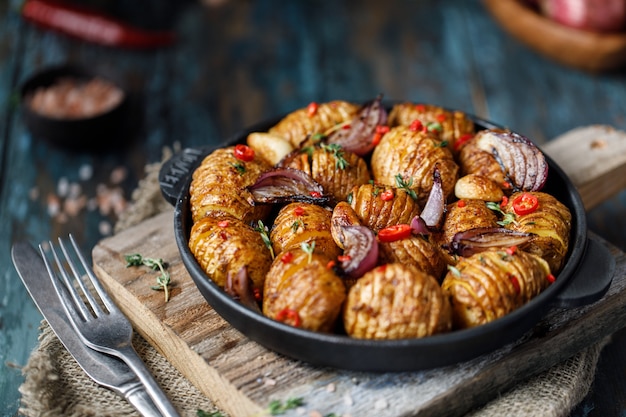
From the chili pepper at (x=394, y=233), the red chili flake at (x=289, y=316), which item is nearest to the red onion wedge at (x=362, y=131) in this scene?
the chili pepper at (x=394, y=233)

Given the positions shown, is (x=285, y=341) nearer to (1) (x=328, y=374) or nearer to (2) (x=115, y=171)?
(1) (x=328, y=374)

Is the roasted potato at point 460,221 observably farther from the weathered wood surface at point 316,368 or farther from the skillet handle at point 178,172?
the skillet handle at point 178,172

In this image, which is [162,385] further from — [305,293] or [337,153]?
[337,153]

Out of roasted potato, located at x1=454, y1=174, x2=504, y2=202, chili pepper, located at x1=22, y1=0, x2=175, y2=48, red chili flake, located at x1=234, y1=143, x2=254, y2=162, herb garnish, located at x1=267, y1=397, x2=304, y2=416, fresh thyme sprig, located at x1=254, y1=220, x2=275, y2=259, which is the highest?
red chili flake, located at x1=234, y1=143, x2=254, y2=162

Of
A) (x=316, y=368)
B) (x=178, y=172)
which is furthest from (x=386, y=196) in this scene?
(x=178, y=172)

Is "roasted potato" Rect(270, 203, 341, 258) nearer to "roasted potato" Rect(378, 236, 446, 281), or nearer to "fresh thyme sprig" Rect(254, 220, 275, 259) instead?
"fresh thyme sprig" Rect(254, 220, 275, 259)

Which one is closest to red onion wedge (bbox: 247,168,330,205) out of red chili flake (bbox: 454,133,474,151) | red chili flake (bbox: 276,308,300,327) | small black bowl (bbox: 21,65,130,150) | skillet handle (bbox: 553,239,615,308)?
red chili flake (bbox: 276,308,300,327)

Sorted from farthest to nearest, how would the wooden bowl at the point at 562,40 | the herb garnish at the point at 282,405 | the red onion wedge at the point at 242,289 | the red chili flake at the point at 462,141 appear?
the wooden bowl at the point at 562,40 → the red chili flake at the point at 462,141 → the red onion wedge at the point at 242,289 → the herb garnish at the point at 282,405

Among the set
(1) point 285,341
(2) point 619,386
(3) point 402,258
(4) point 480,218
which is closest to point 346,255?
(3) point 402,258
